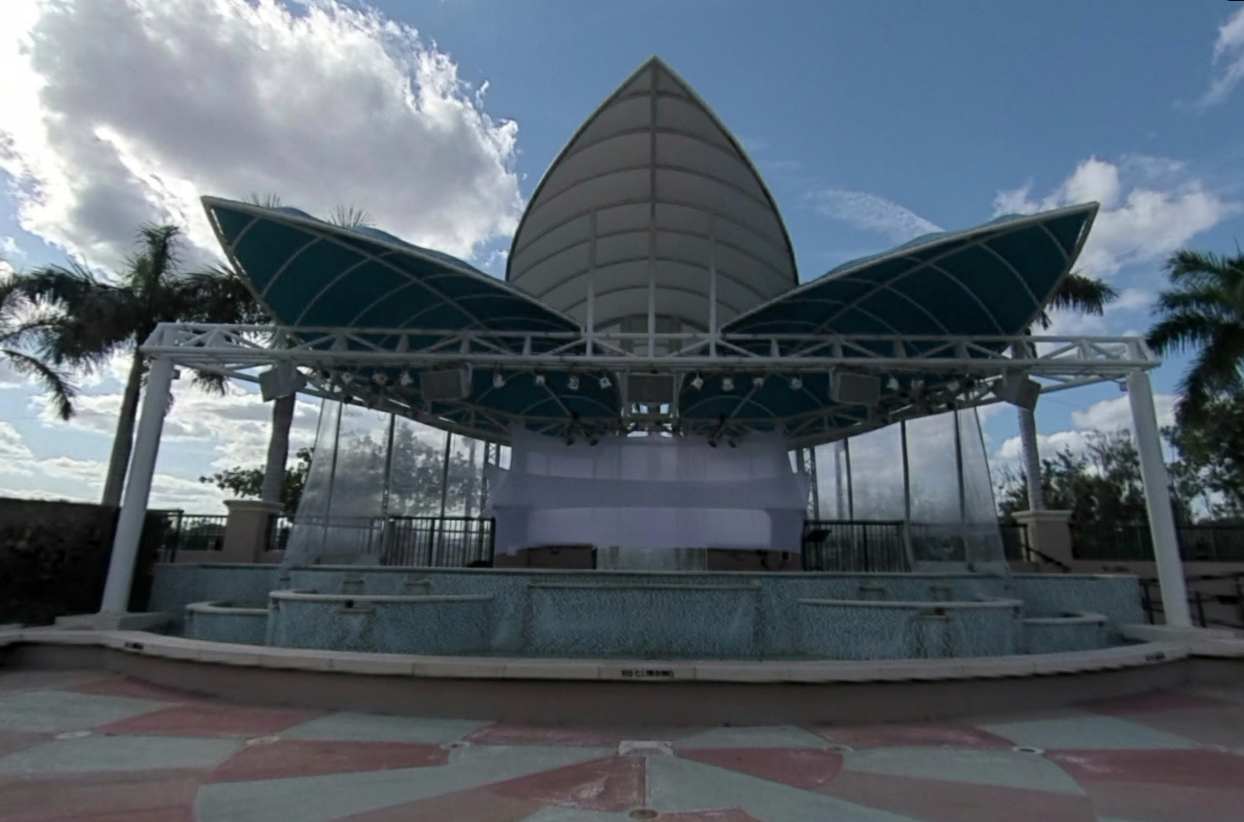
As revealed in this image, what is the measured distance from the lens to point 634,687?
6.04 m

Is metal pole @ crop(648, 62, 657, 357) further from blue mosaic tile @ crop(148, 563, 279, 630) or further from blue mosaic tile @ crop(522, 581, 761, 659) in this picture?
blue mosaic tile @ crop(148, 563, 279, 630)

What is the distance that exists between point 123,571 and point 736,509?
36.6 ft

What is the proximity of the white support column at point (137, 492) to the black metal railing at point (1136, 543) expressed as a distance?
19.4m

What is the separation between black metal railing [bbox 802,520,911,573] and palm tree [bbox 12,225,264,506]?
1658 cm

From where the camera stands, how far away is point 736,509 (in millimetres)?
14719

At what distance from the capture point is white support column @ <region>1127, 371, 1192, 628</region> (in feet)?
32.9

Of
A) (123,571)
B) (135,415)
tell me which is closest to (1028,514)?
(123,571)

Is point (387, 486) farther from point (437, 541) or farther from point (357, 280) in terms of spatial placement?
point (357, 280)

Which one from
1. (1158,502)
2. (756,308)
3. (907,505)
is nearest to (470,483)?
(756,308)

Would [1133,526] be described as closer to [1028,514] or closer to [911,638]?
[1028,514]

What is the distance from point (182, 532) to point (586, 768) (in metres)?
15.6

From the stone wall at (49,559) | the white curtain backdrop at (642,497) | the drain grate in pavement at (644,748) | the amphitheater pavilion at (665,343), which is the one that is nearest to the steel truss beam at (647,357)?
the amphitheater pavilion at (665,343)

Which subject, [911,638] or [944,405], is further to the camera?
[944,405]

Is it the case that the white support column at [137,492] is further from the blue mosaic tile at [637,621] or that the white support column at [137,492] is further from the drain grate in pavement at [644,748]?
the drain grate in pavement at [644,748]
